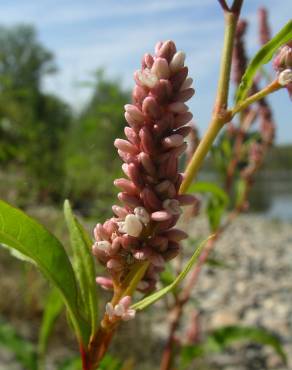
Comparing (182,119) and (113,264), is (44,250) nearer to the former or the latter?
(113,264)

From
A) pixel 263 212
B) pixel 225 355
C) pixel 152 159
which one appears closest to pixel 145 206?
pixel 152 159

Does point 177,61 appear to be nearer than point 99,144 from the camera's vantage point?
Yes

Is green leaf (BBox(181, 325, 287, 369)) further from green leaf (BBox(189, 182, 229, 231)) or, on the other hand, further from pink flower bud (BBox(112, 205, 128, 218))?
pink flower bud (BBox(112, 205, 128, 218))

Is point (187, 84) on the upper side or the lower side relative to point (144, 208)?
upper

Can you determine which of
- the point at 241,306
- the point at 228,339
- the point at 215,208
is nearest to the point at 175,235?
the point at 215,208

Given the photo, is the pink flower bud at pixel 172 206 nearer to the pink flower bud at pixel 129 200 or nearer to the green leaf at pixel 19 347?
the pink flower bud at pixel 129 200

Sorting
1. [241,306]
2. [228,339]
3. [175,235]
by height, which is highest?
[175,235]

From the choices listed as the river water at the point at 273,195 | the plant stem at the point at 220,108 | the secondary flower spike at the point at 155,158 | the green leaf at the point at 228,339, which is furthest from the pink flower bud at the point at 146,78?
the river water at the point at 273,195
